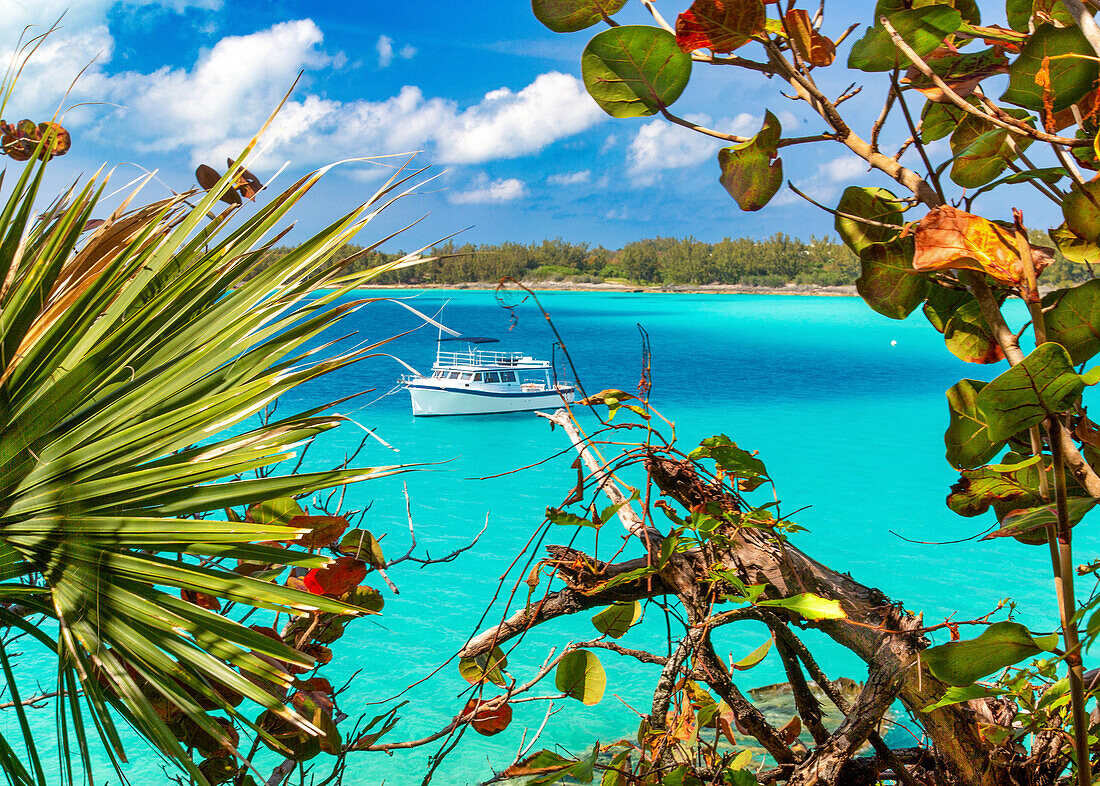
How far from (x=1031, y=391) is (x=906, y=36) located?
33cm

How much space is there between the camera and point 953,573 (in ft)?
46.2

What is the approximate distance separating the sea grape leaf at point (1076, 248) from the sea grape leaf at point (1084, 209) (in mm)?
132

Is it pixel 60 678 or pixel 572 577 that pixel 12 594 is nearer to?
pixel 60 678

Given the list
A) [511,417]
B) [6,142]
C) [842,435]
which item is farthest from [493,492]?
[6,142]

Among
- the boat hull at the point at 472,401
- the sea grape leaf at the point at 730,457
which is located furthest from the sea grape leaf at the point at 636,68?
the boat hull at the point at 472,401

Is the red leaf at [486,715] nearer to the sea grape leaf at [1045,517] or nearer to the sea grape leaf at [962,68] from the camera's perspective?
the sea grape leaf at [1045,517]

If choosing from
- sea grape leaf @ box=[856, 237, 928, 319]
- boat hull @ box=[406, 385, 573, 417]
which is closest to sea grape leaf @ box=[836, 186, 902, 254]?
sea grape leaf @ box=[856, 237, 928, 319]

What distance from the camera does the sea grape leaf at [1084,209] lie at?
0.53 metres

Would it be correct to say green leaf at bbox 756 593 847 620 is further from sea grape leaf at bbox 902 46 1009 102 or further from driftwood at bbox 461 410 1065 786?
sea grape leaf at bbox 902 46 1009 102

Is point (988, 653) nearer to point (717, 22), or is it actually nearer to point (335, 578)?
point (717, 22)

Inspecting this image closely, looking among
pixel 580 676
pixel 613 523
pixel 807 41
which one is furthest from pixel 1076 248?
pixel 613 523

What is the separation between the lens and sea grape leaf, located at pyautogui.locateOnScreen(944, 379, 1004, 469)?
604 millimetres

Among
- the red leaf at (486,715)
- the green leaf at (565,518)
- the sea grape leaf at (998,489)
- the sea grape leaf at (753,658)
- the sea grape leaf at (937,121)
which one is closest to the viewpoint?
the sea grape leaf at (998,489)

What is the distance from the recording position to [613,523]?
671 inches
